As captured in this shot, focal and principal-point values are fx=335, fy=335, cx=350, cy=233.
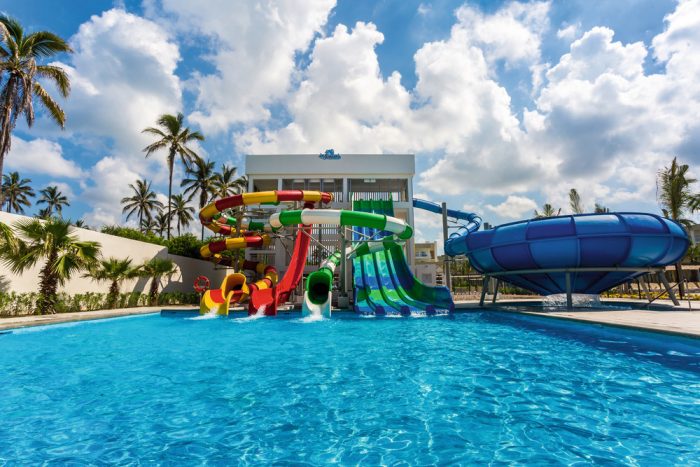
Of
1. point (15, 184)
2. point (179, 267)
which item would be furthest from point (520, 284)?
point (15, 184)

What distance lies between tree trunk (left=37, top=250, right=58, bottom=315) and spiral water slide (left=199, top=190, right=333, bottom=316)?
16.9ft

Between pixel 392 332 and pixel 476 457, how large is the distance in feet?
20.2

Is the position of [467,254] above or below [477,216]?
below

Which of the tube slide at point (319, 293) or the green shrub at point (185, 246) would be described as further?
the green shrub at point (185, 246)

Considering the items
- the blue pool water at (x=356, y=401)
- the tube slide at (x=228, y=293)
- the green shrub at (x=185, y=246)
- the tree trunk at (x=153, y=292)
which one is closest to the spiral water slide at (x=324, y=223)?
the tube slide at (x=228, y=293)

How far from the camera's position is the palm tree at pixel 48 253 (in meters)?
11.5

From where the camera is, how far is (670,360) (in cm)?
570

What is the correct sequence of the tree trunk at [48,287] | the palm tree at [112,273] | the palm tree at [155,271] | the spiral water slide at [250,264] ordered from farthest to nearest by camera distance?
the palm tree at [155,271], the palm tree at [112,273], the spiral water slide at [250,264], the tree trunk at [48,287]

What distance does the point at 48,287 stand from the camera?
490 inches

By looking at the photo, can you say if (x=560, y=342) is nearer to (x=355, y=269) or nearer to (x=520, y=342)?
(x=520, y=342)

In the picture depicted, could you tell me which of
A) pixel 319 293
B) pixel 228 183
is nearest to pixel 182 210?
pixel 228 183

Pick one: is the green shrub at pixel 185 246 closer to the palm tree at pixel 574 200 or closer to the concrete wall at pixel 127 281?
the concrete wall at pixel 127 281

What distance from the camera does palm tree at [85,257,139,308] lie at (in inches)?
601

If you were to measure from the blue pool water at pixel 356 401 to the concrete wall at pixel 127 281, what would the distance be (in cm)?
586
